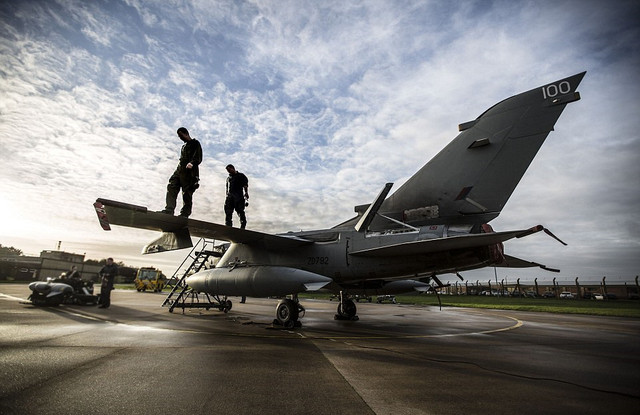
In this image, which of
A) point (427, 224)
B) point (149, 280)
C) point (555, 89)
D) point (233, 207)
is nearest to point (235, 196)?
point (233, 207)

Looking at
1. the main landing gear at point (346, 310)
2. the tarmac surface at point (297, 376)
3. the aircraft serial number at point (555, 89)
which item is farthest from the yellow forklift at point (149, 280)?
the aircraft serial number at point (555, 89)

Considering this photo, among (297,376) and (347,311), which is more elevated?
(297,376)

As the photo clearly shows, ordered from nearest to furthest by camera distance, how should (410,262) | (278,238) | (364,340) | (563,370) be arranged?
(563,370)
(364,340)
(410,262)
(278,238)

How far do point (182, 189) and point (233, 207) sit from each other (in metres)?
2.31

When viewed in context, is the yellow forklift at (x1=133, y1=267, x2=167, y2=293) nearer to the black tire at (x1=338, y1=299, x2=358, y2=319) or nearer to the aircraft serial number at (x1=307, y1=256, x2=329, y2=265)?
the black tire at (x1=338, y1=299, x2=358, y2=319)

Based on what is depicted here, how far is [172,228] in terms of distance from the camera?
27.0 feet

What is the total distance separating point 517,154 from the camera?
7.01 meters

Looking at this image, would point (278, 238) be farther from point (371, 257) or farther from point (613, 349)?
point (613, 349)

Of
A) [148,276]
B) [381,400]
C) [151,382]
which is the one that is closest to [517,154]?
[381,400]

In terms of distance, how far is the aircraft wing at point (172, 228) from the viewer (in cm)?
668

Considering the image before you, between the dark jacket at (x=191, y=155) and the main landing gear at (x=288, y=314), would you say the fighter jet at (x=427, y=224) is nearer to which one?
the main landing gear at (x=288, y=314)

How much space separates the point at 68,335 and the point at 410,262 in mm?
7312

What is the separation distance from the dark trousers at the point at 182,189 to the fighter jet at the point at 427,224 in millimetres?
280

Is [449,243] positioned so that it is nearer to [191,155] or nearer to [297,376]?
[297,376]
